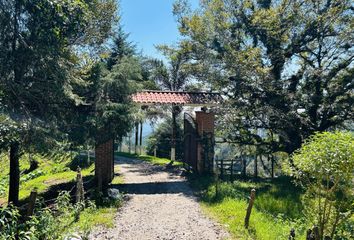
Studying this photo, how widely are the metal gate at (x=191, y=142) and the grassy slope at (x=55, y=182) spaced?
12.2ft

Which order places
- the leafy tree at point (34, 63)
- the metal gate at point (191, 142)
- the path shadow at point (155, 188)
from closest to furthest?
1. the leafy tree at point (34, 63)
2. the path shadow at point (155, 188)
3. the metal gate at point (191, 142)

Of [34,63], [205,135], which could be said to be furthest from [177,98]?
[34,63]

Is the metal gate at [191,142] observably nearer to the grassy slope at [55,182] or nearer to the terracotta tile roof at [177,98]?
the terracotta tile roof at [177,98]

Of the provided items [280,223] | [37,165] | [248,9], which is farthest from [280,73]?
[37,165]

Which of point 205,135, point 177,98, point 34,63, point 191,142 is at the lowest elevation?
point 191,142

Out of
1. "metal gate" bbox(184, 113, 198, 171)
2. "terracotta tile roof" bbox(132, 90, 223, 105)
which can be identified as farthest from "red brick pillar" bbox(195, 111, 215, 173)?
"terracotta tile roof" bbox(132, 90, 223, 105)

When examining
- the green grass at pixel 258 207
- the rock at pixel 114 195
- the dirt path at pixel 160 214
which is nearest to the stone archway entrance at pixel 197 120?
the green grass at pixel 258 207

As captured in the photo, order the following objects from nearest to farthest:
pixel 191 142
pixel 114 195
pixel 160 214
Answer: pixel 160 214
pixel 114 195
pixel 191 142

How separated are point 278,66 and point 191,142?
592 cm

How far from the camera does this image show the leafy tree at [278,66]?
15875 mm

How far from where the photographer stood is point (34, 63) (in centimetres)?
989

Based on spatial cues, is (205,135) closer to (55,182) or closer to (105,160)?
(105,160)

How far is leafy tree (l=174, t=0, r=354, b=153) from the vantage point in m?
15.9

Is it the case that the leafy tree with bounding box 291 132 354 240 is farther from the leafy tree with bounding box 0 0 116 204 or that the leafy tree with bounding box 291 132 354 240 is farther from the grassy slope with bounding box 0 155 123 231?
the leafy tree with bounding box 0 0 116 204
